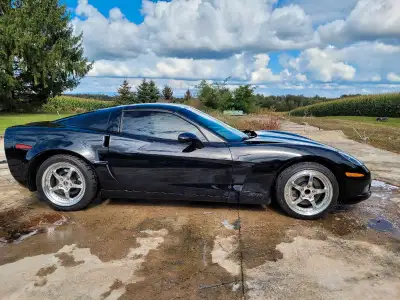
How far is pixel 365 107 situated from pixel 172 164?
33459 mm

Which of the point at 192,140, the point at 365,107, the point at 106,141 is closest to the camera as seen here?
the point at 192,140

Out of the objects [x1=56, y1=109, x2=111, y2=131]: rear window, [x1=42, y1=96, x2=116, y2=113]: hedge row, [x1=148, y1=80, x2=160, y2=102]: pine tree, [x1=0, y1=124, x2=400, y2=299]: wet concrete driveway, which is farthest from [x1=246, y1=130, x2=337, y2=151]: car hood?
[x1=42, y1=96, x2=116, y2=113]: hedge row

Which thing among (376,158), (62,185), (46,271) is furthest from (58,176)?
(376,158)

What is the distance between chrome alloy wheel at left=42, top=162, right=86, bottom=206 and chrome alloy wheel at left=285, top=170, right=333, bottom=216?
2293 millimetres

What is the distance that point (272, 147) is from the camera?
3535 mm

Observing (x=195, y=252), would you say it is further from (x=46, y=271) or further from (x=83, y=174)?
(x=83, y=174)

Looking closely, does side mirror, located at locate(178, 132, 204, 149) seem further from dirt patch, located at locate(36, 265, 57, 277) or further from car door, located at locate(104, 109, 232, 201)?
dirt patch, located at locate(36, 265, 57, 277)

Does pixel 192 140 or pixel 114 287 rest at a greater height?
pixel 192 140

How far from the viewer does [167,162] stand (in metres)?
3.53

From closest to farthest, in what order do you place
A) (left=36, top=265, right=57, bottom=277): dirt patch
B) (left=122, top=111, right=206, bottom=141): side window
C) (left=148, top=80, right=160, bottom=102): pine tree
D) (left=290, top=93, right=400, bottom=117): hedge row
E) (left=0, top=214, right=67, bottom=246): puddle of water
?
1. (left=36, top=265, right=57, bottom=277): dirt patch
2. (left=0, top=214, right=67, bottom=246): puddle of water
3. (left=122, top=111, right=206, bottom=141): side window
4. (left=290, top=93, right=400, bottom=117): hedge row
5. (left=148, top=80, right=160, bottom=102): pine tree

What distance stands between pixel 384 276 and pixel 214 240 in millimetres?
1338

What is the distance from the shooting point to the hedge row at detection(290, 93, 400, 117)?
1172 inches

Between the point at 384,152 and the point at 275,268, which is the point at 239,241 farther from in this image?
the point at 384,152

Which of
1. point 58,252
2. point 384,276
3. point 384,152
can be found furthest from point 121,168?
point 384,152
